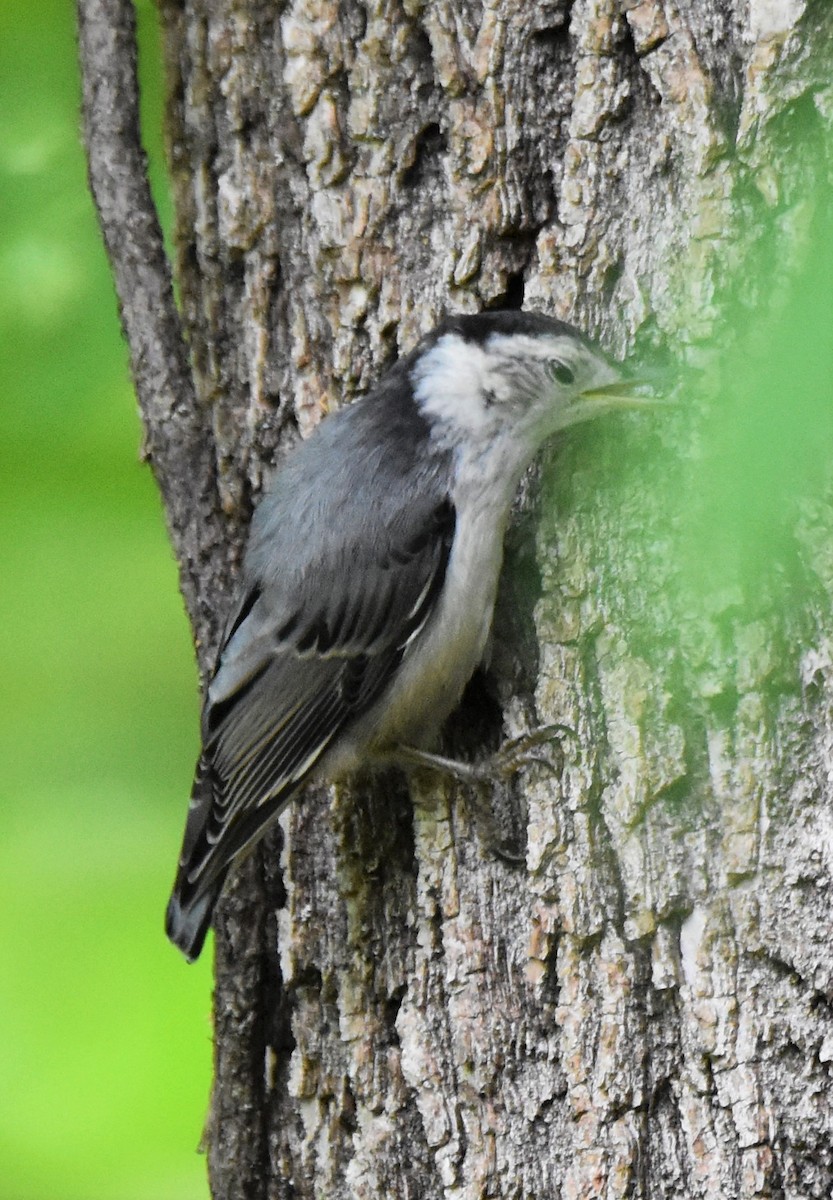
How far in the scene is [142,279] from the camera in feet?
6.93

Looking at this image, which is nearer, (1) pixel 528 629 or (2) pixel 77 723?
(1) pixel 528 629

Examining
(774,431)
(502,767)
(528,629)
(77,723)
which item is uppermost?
(77,723)

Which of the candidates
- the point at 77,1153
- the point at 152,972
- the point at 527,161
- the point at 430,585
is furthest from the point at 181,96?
the point at 77,1153

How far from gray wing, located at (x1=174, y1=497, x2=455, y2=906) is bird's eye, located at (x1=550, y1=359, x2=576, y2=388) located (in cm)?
26

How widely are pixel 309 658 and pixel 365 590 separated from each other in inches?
5.4

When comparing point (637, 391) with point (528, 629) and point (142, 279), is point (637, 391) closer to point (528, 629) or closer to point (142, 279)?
point (528, 629)

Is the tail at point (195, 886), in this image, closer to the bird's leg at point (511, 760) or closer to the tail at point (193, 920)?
the tail at point (193, 920)

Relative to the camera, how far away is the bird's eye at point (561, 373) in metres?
1.74

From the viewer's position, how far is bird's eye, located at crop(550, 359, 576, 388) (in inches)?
68.7

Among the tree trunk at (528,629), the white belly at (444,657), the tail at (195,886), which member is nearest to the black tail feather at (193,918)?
the tail at (195,886)

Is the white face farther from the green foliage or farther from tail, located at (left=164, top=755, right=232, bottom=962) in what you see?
tail, located at (left=164, top=755, right=232, bottom=962)

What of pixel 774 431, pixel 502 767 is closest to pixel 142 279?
pixel 502 767

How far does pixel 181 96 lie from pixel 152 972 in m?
1.62

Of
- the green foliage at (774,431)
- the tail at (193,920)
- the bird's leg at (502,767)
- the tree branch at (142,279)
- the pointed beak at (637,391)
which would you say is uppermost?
the tree branch at (142,279)
